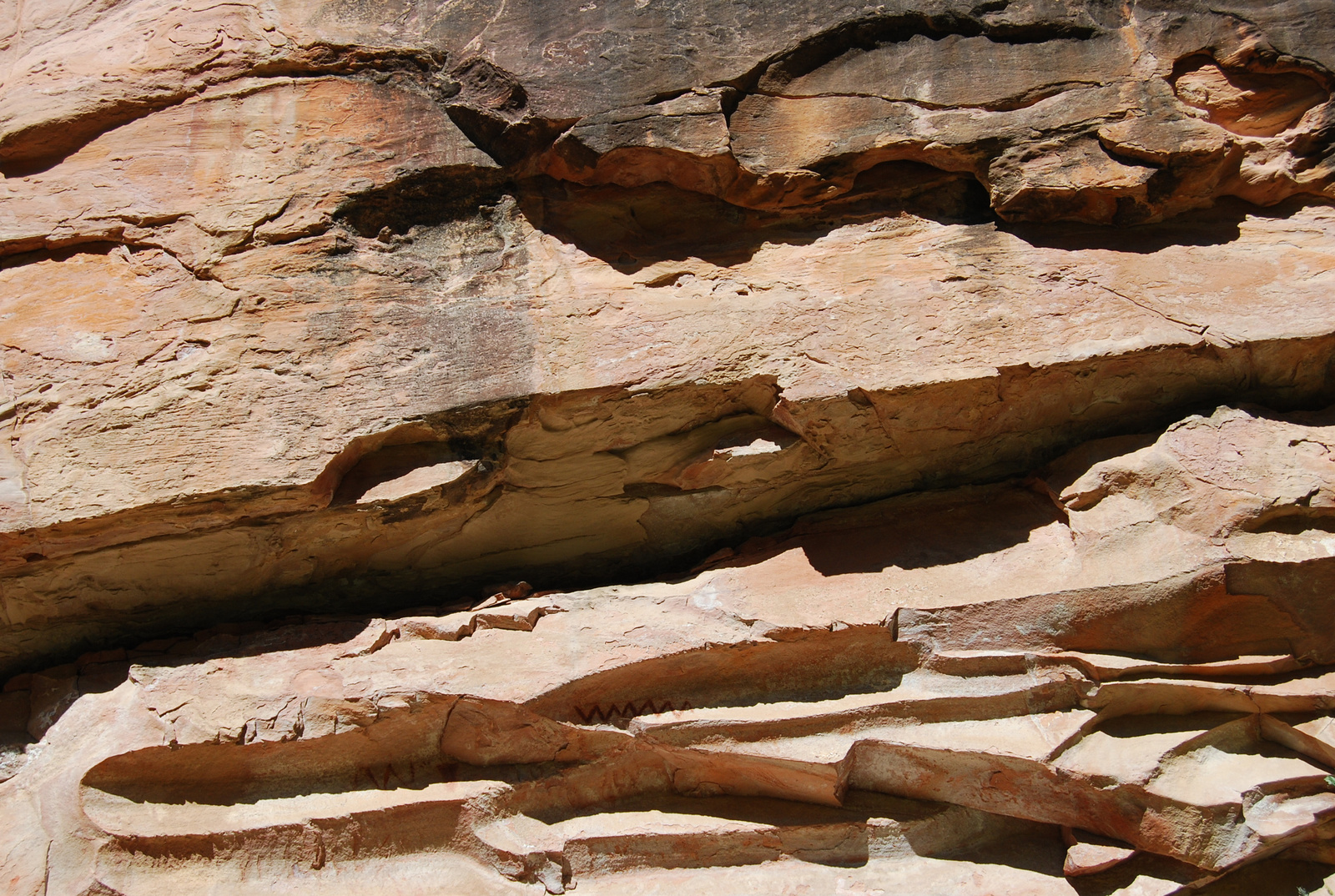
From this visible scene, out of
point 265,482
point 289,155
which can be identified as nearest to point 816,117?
point 289,155

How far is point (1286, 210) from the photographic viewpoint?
3.60 meters

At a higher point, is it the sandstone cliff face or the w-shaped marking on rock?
the sandstone cliff face

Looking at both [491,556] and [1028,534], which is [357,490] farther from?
[1028,534]

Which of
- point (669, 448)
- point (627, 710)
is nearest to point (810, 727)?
point (627, 710)

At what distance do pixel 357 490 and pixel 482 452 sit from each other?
485 millimetres

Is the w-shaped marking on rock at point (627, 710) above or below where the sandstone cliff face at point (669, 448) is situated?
below

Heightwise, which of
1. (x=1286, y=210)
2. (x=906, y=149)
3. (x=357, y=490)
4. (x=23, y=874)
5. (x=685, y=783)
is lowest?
(x=685, y=783)

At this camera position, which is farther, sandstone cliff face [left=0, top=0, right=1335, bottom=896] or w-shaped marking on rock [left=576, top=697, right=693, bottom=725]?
w-shaped marking on rock [left=576, top=697, right=693, bottom=725]

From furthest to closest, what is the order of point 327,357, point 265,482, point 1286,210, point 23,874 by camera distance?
point 1286,210, point 327,357, point 265,482, point 23,874

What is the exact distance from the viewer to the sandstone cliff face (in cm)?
304

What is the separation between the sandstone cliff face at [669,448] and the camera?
3.04 m

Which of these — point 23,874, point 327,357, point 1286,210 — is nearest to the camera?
point 23,874

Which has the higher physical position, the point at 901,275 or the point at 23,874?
the point at 901,275

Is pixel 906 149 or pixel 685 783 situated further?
pixel 906 149
